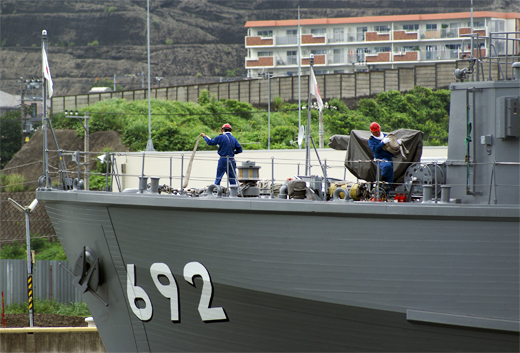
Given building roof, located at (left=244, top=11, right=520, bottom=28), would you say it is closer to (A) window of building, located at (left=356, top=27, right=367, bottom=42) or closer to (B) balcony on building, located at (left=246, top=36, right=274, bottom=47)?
(A) window of building, located at (left=356, top=27, right=367, bottom=42)

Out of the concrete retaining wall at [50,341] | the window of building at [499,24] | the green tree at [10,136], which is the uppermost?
the window of building at [499,24]

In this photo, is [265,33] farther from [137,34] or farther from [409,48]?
[137,34]

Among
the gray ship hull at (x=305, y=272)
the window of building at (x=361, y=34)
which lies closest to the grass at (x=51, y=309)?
the gray ship hull at (x=305, y=272)

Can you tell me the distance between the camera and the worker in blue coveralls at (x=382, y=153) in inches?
341

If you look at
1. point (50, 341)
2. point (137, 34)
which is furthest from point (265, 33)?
point (50, 341)

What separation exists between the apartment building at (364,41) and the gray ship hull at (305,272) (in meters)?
43.1

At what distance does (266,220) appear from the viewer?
26.7 ft

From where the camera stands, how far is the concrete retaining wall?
14344 mm

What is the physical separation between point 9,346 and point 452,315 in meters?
11.1

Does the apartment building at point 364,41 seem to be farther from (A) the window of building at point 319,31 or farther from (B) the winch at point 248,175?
(B) the winch at point 248,175

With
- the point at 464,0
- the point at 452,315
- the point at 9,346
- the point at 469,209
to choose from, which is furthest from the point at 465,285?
the point at 464,0

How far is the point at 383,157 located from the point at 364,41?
4774 cm

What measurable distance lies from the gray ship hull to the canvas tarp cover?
53.8 inches

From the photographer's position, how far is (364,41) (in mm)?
54406
